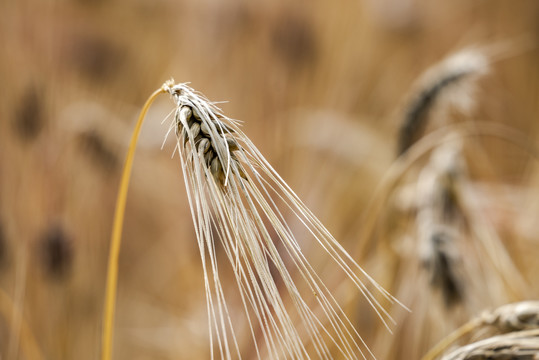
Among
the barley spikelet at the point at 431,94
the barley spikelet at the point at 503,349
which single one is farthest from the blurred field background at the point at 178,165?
the barley spikelet at the point at 503,349

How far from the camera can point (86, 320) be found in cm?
85

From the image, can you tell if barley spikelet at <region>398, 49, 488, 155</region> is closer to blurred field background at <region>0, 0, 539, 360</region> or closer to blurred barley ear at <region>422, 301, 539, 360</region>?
blurred field background at <region>0, 0, 539, 360</region>

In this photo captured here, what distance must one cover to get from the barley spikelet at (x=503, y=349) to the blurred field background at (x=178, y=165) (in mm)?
182

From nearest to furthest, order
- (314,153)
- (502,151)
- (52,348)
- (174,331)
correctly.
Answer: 1. (52,348)
2. (174,331)
3. (314,153)
4. (502,151)

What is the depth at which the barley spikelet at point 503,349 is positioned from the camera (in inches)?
11.0

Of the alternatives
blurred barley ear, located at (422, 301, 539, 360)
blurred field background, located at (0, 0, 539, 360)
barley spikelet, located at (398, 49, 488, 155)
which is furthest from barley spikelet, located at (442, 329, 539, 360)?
barley spikelet, located at (398, 49, 488, 155)

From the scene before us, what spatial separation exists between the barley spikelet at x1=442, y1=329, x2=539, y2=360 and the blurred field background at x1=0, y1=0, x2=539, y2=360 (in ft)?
0.60

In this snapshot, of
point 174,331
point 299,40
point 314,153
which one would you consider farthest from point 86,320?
point 299,40

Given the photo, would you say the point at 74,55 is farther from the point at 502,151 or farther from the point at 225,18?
the point at 502,151

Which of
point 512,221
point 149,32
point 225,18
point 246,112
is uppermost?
point 149,32

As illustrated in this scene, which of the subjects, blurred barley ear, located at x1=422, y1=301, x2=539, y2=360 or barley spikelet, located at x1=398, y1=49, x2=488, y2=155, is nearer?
blurred barley ear, located at x1=422, y1=301, x2=539, y2=360

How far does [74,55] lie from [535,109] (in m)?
1.28

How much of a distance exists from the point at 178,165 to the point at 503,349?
101cm

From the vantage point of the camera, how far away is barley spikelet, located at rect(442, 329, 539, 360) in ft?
0.92
